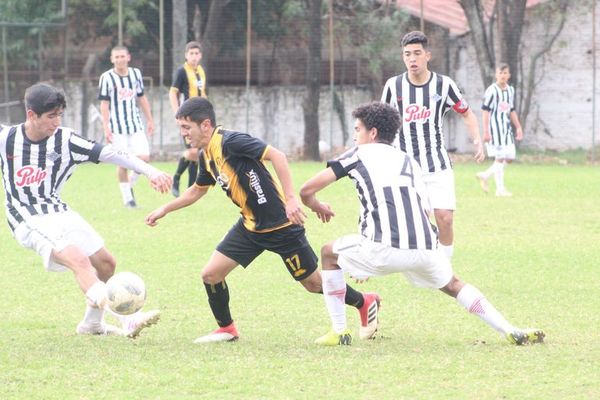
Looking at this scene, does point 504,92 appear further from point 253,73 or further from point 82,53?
point 82,53

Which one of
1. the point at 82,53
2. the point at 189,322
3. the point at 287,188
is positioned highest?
the point at 82,53

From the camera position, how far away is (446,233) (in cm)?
923

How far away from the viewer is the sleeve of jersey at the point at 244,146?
21.8 feet

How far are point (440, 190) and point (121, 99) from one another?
7.22 m

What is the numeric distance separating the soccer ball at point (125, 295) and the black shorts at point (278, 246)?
68 centimetres

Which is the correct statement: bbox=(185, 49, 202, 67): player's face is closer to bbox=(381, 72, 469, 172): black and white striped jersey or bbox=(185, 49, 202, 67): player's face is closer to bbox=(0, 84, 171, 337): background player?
bbox=(381, 72, 469, 172): black and white striped jersey

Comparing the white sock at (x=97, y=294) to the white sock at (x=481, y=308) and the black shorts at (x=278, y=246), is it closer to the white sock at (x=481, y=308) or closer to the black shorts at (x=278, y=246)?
the black shorts at (x=278, y=246)

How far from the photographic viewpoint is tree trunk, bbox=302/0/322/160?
25.2 meters

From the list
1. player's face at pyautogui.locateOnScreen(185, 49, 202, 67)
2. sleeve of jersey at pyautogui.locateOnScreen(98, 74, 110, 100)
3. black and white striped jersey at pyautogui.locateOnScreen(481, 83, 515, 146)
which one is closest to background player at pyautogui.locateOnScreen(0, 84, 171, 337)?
sleeve of jersey at pyautogui.locateOnScreen(98, 74, 110, 100)

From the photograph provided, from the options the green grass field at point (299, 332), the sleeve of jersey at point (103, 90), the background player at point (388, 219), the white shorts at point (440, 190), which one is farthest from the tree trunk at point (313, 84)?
the background player at point (388, 219)

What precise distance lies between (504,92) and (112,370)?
12.5 meters

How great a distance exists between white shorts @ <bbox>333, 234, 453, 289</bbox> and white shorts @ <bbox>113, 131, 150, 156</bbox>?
9370 millimetres

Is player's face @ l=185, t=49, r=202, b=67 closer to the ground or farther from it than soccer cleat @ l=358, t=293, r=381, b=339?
farther from it

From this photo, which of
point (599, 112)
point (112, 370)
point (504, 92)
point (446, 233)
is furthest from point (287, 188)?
point (599, 112)
